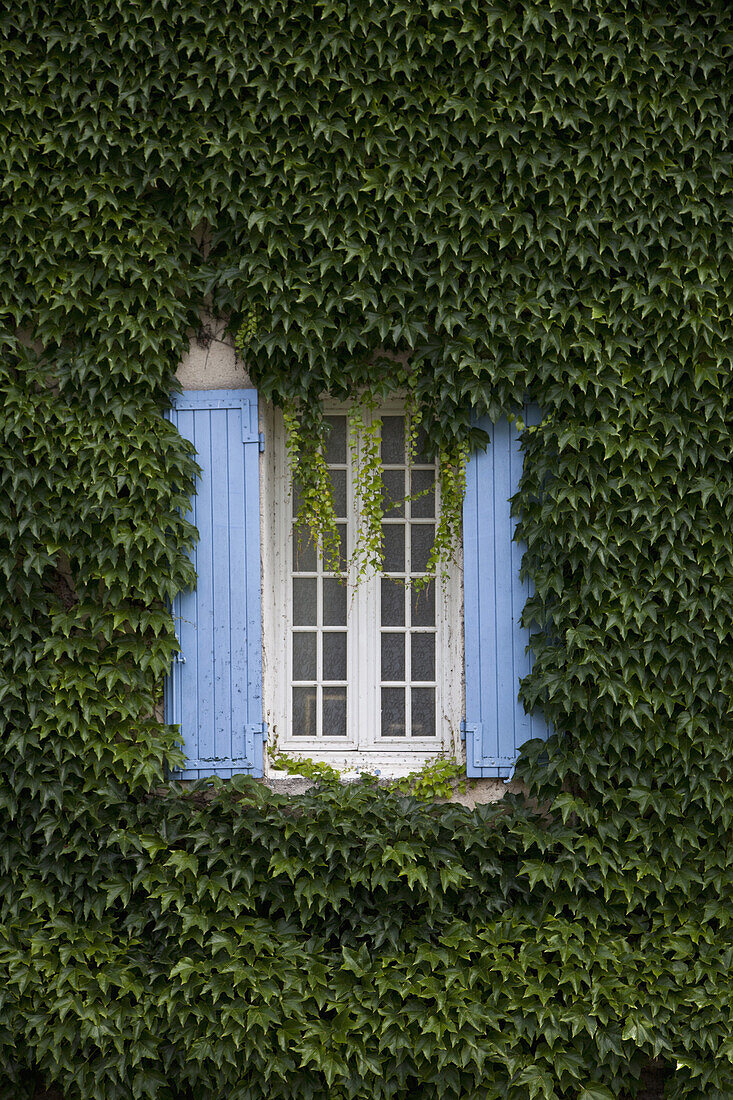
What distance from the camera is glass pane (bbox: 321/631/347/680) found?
14.3 feet

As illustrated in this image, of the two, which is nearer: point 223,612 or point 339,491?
point 223,612

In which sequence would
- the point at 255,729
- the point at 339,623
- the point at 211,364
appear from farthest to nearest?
the point at 339,623, the point at 211,364, the point at 255,729

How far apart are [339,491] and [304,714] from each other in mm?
1083

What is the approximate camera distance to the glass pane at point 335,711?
14.2ft

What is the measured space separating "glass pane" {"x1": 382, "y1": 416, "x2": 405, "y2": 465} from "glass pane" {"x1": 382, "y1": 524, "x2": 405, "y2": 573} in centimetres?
33

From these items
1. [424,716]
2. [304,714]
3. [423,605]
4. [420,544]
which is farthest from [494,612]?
[304,714]

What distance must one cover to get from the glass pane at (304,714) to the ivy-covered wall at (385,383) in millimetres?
404

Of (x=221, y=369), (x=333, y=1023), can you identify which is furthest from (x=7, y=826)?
(x=221, y=369)

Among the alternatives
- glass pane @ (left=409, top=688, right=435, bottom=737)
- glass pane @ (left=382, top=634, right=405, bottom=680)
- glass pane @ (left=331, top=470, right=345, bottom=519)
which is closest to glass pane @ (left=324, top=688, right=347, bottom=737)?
glass pane @ (left=382, top=634, right=405, bottom=680)

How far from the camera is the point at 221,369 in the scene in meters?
4.26

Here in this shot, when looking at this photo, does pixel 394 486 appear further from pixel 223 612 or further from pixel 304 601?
pixel 223 612

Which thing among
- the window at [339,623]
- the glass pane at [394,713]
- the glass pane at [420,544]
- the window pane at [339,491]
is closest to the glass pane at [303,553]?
the window at [339,623]

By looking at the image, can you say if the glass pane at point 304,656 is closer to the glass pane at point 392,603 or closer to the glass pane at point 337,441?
the glass pane at point 392,603

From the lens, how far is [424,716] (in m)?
4.34
